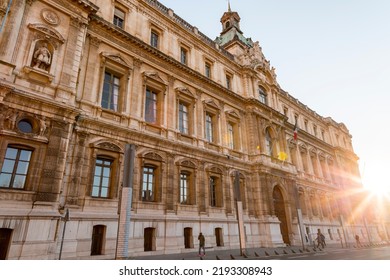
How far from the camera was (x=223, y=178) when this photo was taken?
19.7 meters

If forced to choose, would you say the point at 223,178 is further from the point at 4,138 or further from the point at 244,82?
the point at 4,138

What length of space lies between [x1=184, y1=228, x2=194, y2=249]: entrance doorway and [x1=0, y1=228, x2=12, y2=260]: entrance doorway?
9.46 m

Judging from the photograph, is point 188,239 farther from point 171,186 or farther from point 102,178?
point 102,178

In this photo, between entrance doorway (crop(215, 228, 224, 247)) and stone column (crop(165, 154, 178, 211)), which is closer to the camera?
stone column (crop(165, 154, 178, 211))

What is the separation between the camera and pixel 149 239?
14227 mm

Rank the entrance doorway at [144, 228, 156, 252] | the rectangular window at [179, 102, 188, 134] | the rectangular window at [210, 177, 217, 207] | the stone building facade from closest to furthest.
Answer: the stone building facade, the entrance doorway at [144, 228, 156, 252], the rectangular window at [210, 177, 217, 207], the rectangular window at [179, 102, 188, 134]

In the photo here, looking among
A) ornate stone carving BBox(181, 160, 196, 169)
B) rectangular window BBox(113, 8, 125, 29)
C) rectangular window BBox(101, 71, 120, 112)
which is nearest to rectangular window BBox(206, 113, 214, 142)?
ornate stone carving BBox(181, 160, 196, 169)

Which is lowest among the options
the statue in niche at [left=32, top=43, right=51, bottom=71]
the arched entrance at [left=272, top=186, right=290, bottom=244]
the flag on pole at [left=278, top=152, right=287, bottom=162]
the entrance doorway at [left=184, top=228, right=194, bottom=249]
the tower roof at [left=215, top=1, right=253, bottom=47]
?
the entrance doorway at [left=184, top=228, right=194, bottom=249]

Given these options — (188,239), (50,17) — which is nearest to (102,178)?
(188,239)

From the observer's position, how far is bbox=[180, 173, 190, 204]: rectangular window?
55.6ft

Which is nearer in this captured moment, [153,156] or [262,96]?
[153,156]

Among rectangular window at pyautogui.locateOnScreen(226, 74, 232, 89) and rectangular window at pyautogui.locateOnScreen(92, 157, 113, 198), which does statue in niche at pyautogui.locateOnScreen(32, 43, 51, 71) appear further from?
rectangular window at pyautogui.locateOnScreen(226, 74, 232, 89)

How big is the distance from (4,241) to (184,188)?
10.3 metres

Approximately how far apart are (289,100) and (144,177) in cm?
2641
